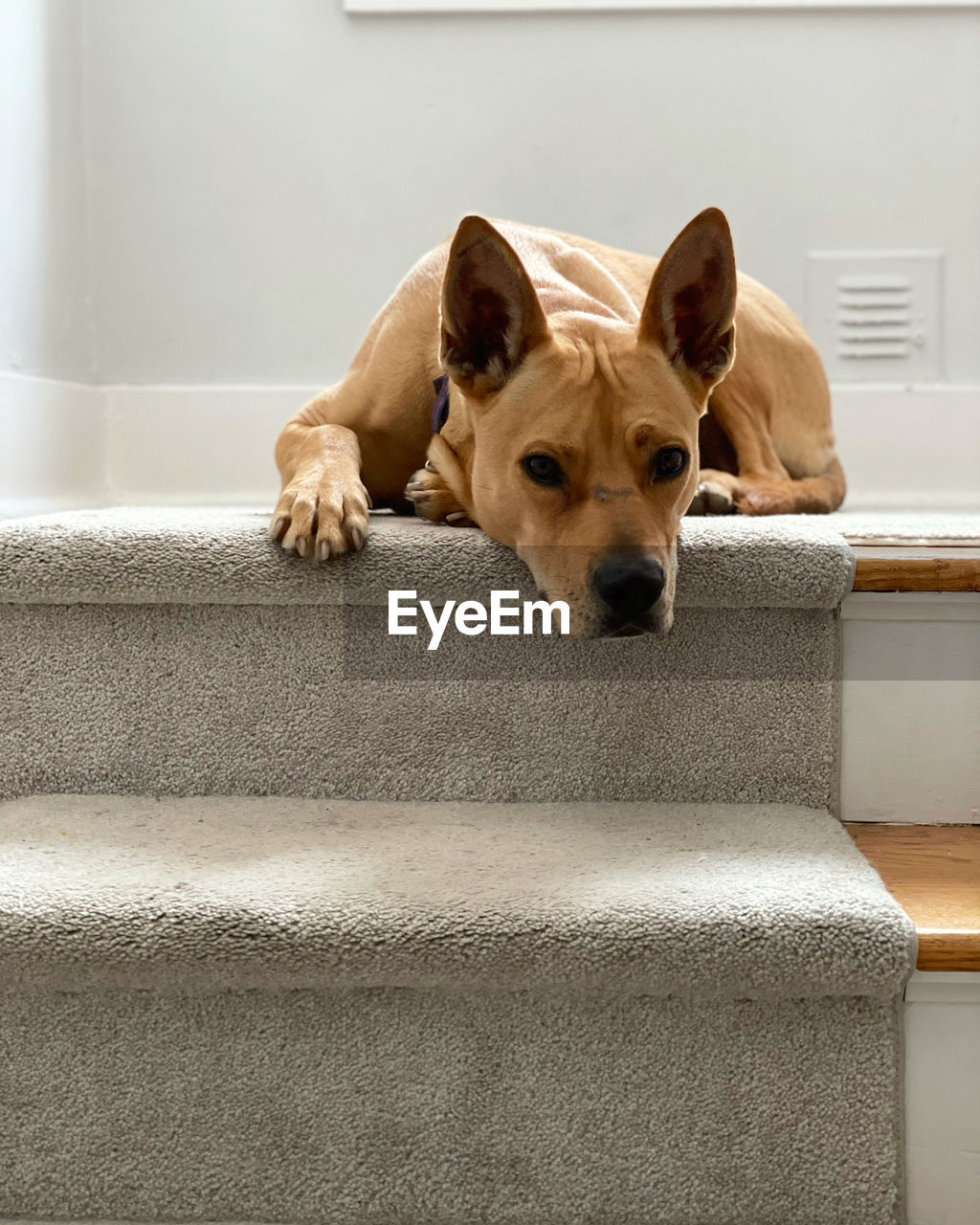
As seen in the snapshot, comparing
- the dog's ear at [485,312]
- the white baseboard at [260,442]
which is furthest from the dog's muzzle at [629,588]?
the white baseboard at [260,442]

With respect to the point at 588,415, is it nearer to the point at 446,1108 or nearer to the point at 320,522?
the point at 320,522

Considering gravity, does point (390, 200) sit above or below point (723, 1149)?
above

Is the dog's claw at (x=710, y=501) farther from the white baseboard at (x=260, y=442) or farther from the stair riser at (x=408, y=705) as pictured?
the white baseboard at (x=260, y=442)

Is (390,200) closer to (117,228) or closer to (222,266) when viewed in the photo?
(222,266)

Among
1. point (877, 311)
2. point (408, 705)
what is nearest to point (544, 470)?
point (408, 705)

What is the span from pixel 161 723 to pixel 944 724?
87 cm

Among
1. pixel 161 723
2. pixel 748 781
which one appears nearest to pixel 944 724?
pixel 748 781

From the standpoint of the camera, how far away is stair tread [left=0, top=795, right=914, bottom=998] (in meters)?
1.01

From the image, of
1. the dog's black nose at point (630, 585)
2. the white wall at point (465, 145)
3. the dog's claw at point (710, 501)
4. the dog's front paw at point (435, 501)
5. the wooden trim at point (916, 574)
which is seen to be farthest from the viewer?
the white wall at point (465, 145)

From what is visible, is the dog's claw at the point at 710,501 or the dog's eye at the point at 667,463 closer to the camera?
the dog's eye at the point at 667,463

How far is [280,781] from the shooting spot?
4.33 feet

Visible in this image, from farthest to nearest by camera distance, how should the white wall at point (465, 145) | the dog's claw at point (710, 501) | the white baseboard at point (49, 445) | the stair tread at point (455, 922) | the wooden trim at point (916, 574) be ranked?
the white wall at point (465, 145) → the white baseboard at point (49, 445) → the dog's claw at point (710, 501) → the wooden trim at point (916, 574) → the stair tread at point (455, 922)

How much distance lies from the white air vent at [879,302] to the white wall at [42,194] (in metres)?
1.64

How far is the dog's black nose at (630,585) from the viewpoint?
1.18 meters
